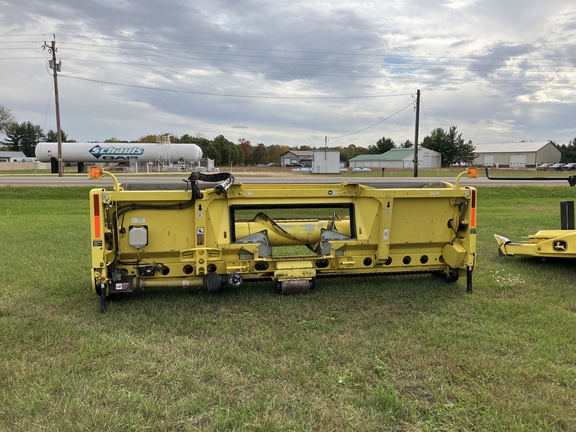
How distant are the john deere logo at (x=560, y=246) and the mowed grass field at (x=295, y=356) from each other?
0.42m

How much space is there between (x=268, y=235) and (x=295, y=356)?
1.89 meters

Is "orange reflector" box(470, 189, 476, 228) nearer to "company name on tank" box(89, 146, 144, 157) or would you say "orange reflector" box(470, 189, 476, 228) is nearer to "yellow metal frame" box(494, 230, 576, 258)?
"yellow metal frame" box(494, 230, 576, 258)

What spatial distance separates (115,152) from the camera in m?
41.1

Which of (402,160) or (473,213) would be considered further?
(402,160)

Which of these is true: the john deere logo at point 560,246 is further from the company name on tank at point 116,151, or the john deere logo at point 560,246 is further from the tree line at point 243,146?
the tree line at point 243,146

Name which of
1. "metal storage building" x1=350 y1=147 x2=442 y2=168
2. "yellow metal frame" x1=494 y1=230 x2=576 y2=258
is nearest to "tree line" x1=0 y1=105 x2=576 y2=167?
"metal storage building" x1=350 y1=147 x2=442 y2=168

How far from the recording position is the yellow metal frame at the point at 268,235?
4.29 m

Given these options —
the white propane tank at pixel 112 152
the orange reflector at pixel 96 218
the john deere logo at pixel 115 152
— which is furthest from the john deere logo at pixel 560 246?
the john deere logo at pixel 115 152

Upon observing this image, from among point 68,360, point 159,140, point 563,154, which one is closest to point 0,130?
point 159,140

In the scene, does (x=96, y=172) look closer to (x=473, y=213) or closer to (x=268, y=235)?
(x=268, y=235)

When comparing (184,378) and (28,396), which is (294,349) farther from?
(28,396)

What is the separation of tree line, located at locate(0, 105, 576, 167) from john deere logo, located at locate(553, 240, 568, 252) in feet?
222

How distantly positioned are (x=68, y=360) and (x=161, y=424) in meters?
1.14

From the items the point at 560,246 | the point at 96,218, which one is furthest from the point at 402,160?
the point at 96,218
